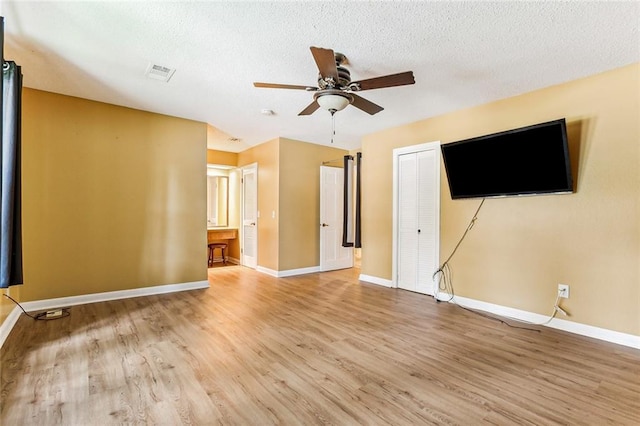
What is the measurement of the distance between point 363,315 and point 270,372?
1.56m

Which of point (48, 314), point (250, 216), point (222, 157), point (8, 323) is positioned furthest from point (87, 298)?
point (222, 157)

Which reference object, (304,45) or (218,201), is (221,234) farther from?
(304,45)

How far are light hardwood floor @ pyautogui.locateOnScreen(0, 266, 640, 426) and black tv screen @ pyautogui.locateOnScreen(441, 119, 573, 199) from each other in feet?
5.00

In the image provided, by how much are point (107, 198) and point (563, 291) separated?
5.60m

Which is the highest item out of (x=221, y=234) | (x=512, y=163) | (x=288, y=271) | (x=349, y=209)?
(x=512, y=163)

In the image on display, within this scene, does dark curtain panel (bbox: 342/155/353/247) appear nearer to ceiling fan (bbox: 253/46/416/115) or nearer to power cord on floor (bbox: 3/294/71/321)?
ceiling fan (bbox: 253/46/416/115)

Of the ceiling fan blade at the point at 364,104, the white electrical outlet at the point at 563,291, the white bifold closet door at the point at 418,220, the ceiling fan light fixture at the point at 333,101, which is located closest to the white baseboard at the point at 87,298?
the white bifold closet door at the point at 418,220

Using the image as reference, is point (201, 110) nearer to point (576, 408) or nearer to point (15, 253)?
point (15, 253)

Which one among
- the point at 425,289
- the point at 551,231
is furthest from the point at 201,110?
the point at 551,231

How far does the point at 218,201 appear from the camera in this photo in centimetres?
786

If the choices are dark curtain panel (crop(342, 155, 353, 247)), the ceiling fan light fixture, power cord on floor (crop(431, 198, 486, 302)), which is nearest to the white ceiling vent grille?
the ceiling fan light fixture

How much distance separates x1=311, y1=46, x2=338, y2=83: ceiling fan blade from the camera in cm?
206

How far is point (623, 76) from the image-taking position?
286 centimetres

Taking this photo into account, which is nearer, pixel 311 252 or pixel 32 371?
pixel 32 371
